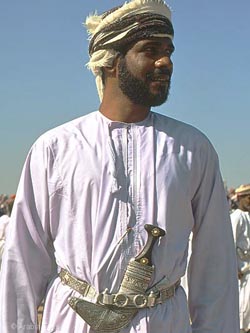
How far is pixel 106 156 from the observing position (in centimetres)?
327

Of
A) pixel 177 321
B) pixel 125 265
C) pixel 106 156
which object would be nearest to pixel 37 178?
pixel 106 156

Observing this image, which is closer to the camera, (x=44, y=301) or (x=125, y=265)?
Result: (x=125, y=265)

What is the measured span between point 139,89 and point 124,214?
500mm

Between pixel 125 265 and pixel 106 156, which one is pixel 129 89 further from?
pixel 125 265

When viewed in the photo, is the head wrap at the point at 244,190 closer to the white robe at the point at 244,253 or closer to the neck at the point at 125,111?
the white robe at the point at 244,253

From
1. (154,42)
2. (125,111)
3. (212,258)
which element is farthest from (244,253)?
(154,42)

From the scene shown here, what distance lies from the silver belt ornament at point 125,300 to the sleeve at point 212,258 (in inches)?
12.1

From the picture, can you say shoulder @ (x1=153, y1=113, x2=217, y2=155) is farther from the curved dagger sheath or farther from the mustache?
the curved dagger sheath

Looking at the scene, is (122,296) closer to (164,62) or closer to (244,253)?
(164,62)

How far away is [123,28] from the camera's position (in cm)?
336

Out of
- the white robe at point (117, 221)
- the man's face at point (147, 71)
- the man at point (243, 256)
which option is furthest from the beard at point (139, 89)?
the man at point (243, 256)

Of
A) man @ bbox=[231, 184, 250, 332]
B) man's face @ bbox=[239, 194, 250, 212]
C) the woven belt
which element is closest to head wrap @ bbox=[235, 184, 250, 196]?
man's face @ bbox=[239, 194, 250, 212]

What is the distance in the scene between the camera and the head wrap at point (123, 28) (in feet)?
10.9

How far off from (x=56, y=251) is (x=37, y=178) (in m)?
0.31
